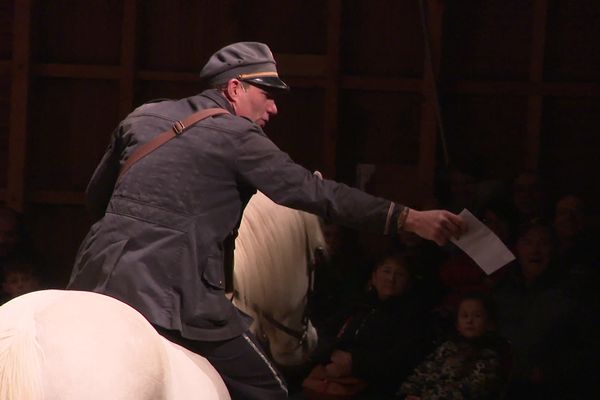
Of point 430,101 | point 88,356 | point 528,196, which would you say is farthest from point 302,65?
point 88,356

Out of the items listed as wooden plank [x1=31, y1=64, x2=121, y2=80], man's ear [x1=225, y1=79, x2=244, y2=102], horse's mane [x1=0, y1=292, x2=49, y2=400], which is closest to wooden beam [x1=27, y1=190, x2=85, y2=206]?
wooden plank [x1=31, y1=64, x2=121, y2=80]

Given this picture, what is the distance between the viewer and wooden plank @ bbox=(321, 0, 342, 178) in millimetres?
6645

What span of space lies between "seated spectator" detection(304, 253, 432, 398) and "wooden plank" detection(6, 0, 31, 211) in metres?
2.48

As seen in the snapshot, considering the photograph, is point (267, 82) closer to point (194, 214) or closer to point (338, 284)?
point (194, 214)

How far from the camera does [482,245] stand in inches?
128

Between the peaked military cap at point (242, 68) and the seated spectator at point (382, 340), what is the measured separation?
6.35 feet

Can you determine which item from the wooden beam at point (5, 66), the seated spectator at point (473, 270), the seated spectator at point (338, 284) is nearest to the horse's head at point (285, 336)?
the seated spectator at point (338, 284)

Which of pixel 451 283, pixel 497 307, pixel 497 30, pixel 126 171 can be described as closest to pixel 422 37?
pixel 497 30

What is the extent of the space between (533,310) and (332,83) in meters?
2.24

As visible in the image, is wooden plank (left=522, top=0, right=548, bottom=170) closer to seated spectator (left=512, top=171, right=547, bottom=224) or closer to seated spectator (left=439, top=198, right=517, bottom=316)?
seated spectator (left=512, top=171, right=547, bottom=224)

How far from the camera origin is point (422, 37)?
665 centimetres

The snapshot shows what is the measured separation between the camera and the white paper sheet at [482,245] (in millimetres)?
3211

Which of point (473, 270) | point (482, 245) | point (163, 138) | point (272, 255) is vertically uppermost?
point (163, 138)

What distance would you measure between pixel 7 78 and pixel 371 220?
4296mm
